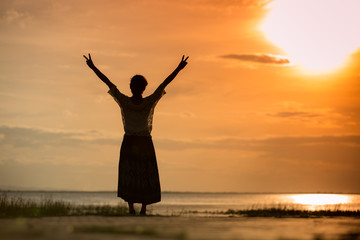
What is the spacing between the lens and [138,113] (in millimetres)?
13180

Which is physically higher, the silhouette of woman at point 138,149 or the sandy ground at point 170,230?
the silhouette of woman at point 138,149

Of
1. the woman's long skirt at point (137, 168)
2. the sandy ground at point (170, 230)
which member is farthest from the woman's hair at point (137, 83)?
the sandy ground at point (170, 230)

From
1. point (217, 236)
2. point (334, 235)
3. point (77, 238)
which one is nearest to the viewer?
point (77, 238)

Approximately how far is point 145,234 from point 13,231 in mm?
1386

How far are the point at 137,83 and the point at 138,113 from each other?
0.58 metres

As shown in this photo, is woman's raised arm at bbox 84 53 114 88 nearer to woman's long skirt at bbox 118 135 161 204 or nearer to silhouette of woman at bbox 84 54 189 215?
silhouette of woman at bbox 84 54 189 215

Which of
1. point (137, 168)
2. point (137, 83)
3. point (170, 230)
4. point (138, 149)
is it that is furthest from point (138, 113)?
point (170, 230)

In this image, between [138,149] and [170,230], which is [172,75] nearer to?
[138,149]

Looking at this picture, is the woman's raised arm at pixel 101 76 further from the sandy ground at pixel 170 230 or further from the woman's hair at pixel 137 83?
the sandy ground at pixel 170 230

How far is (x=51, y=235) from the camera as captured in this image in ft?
22.2

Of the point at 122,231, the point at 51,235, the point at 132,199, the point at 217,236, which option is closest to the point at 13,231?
the point at 51,235

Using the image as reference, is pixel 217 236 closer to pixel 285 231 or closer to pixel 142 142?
pixel 285 231

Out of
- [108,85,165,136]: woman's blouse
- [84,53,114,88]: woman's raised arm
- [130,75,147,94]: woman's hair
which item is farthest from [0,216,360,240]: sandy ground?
[84,53,114,88]: woman's raised arm

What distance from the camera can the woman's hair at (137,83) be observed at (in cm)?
1312
